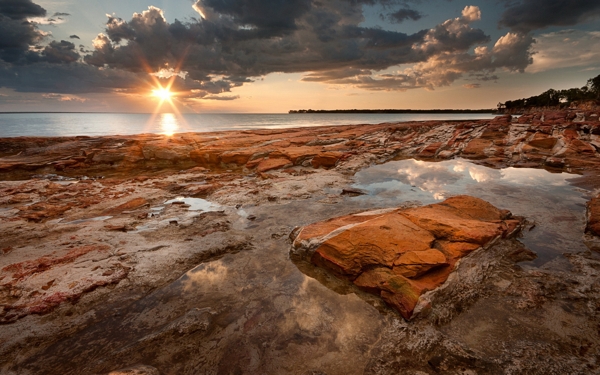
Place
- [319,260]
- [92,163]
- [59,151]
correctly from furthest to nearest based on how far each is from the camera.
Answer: [59,151] < [92,163] < [319,260]

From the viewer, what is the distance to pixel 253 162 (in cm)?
1722

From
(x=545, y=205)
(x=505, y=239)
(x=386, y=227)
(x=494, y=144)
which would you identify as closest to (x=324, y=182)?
(x=386, y=227)

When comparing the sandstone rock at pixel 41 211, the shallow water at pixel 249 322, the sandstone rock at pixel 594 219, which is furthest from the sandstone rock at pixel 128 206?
the sandstone rock at pixel 594 219

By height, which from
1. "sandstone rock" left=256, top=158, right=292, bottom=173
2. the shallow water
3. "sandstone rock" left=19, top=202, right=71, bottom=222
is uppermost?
"sandstone rock" left=256, top=158, right=292, bottom=173

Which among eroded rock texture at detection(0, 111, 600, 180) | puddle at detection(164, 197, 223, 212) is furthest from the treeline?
puddle at detection(164, 197, 223, 212)

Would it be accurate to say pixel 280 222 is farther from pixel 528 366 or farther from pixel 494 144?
pixel 494 144

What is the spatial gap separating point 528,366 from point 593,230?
5635 millimetres

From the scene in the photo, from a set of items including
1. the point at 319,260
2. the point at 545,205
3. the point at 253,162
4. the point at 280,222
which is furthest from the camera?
the point at 253,162

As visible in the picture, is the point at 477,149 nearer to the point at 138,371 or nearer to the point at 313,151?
the point at 313,151

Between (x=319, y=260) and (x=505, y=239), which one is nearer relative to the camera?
(x=319, y=260)

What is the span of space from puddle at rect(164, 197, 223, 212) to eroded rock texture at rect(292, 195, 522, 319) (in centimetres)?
415

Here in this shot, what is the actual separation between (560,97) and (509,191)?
151 metres

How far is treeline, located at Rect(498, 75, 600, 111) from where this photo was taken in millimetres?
89075

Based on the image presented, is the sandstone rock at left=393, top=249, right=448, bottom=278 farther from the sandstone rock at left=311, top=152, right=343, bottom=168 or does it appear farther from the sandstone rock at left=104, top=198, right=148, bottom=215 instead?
the sandstone rock at left=311, top=152, right=343, bottom=168
